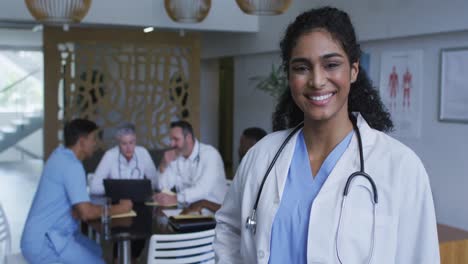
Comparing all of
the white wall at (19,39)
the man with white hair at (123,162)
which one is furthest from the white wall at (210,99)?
the white wall at (19,39)

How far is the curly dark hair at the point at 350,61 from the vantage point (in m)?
1.35

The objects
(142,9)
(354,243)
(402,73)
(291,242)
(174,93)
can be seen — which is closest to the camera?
(354,243)

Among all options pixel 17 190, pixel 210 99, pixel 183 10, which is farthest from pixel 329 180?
pixel 17 190

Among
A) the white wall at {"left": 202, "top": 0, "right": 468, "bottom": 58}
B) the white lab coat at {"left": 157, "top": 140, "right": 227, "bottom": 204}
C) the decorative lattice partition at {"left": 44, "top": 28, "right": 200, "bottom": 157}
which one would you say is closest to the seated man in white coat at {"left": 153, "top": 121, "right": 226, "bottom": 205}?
the white lab coat at {"left": 157, "top": 140, "right": 227, "bottom": 204}

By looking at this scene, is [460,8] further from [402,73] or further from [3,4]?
[3,4]

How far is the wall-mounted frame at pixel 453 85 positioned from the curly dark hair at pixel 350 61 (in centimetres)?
333

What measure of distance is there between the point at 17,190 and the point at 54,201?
613 cm

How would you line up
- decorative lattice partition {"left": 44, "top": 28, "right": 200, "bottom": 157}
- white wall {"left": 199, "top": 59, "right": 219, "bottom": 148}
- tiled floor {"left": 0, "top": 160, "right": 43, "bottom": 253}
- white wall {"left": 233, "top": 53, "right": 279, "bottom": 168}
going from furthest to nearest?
1. white wall {"left": 199, "top": 59, "right": 219, "bottom": 148}
2. white wall {"left": 233, "top": 53, "right": 279, "bottom": 168}
3. decorative lattice partition {"left": 44, "top": 28, "right": 200, "bottom": 157}
4. tiled floor {"left": 0, "top": 160, "right": 43, "bottom": 253}

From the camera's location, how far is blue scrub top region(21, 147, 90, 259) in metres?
3.37

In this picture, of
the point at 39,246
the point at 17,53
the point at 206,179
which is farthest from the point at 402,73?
the point at 17,53

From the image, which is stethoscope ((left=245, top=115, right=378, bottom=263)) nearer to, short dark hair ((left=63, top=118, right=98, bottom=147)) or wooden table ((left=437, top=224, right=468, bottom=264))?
wooden table ((left=437, top=224, right=468, bottom=264))

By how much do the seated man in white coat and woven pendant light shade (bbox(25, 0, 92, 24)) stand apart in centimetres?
110

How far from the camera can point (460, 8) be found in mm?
4512

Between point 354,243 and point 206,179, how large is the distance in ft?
9.93
